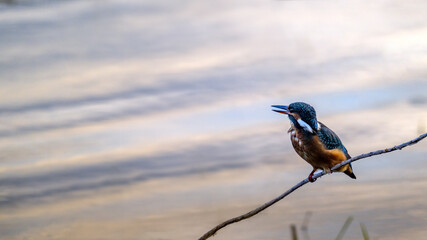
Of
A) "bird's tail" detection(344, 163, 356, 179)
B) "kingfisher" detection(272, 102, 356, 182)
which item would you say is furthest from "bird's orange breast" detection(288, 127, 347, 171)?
"bird's tail" detection(344, 163, 356, 179)

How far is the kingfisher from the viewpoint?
818 cm

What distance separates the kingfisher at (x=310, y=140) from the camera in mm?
8180

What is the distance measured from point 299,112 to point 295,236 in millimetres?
3896

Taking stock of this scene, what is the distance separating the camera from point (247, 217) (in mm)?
5516

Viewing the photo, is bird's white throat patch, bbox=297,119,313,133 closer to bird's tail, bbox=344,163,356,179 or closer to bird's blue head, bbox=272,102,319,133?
bird's blue head, bbox=272,102,319,133

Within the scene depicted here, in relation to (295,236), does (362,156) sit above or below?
above

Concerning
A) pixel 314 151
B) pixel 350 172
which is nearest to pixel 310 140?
pixel 314 151

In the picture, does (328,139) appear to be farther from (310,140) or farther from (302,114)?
(302,114)

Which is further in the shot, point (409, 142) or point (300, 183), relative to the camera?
point (300, 183)

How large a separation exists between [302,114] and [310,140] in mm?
543

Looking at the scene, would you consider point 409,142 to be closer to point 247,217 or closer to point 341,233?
point 341,233

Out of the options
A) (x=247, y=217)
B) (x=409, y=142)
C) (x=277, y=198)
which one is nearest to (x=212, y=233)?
(x=247, y=217)

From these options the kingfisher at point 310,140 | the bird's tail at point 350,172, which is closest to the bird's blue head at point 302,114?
the kingfisher at point 310,140

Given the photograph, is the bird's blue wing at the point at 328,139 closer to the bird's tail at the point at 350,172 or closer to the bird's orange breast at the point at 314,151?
the bird's orange breast at the point at 314,151
